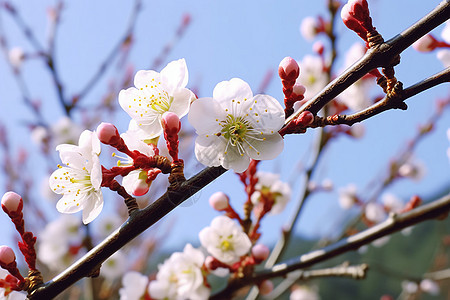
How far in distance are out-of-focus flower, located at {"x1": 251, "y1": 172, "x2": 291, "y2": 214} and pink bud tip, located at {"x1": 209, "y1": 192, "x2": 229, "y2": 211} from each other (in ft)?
0.88

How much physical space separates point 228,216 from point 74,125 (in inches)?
88.9

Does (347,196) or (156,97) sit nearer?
(156,97)

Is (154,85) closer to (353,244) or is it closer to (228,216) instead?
(228,216)

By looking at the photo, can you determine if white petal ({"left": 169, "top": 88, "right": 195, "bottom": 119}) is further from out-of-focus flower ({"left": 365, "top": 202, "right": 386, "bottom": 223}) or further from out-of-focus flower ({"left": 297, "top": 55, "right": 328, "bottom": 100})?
out-of-focus flower ({"left": 365, "top": 202, "right": 386, "bottom": 223})

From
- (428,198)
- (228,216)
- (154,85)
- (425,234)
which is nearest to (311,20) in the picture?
(228,216)

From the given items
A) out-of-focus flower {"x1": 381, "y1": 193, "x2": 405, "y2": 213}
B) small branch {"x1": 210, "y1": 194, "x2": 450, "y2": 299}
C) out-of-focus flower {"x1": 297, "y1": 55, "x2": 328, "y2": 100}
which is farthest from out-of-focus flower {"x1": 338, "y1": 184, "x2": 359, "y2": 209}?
small branch {"x1": 210, "y1": 194, "x2": 450, "y2": 299}

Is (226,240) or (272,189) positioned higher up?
(272,189)

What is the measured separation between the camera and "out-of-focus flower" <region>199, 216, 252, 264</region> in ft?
4.54

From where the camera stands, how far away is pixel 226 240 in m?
1.42

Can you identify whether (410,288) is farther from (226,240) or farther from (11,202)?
(11,202)

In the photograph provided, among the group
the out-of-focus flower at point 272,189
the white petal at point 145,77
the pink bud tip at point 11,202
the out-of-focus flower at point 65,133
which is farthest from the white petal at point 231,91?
the out-of-focus flower at point 65,133

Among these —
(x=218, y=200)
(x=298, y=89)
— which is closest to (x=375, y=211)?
(x=218, y=200)

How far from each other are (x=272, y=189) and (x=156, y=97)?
2.70 ft

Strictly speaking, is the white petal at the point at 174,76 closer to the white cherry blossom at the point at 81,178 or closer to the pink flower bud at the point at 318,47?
the white cherry blossom at the point at 81,178
